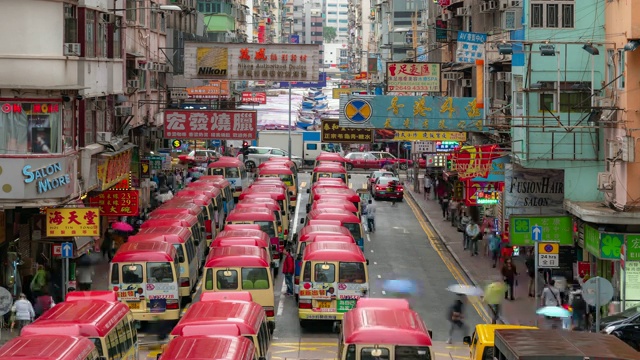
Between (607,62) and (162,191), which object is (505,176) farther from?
(162,191)

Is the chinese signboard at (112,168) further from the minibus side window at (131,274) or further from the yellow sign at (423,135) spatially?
the yellow sign at (423,135)

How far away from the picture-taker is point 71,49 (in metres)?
31.1

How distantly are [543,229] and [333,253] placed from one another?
24.8ft

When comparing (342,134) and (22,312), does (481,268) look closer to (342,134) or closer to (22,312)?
(342,134)

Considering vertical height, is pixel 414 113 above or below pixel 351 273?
above

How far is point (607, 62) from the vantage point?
32.3 meters

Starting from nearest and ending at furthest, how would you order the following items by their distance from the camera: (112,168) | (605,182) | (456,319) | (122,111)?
(456,319)
(605,182)
(112,168)
(122,111)

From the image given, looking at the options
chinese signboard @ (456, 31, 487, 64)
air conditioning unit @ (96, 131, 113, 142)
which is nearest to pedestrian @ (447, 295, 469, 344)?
air conditioning unit @ (96, 131, 113, 142)

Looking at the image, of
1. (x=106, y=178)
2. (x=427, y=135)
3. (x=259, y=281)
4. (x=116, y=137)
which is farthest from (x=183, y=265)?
(x=427, y=135)

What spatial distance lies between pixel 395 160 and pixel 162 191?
24183 mm

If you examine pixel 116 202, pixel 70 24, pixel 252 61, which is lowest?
pixel 116 202

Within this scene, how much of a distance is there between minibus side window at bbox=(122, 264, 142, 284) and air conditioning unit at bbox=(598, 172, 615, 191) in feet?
42.4

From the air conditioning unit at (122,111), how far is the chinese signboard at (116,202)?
5.44 metres

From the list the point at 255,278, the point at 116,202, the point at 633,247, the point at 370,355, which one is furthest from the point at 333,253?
the point at 116,202
